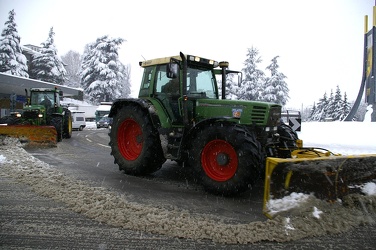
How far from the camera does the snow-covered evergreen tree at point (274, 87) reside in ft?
125

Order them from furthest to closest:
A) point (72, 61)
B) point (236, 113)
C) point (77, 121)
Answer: point (72, 61) → point (77, 121) → point (236, 113)

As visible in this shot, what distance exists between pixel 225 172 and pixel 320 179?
4.66 feet

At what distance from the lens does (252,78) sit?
3862 cm

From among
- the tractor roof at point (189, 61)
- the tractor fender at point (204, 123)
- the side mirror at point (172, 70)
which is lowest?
the tractor fender at point (204, 123)

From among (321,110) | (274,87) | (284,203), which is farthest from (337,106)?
(284,203)

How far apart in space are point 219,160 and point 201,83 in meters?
1.91

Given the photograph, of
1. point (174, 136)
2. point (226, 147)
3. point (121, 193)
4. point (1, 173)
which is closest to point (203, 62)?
point (174, 136)

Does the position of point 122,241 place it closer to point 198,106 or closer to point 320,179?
point 320,179

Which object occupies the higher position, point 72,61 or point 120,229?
point 72,61

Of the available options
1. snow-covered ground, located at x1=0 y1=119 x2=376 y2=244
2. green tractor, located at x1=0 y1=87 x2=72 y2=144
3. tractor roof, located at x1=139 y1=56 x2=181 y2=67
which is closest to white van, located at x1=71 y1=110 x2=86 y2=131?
green tractor, located at x1=0 y1=87 x2=72 y2=144

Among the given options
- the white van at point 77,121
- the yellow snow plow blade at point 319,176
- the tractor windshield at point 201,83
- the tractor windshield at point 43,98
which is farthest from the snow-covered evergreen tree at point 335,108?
the yellow snow plow blade at point 319,176

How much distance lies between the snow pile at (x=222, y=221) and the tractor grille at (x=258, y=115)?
1539 millimetres

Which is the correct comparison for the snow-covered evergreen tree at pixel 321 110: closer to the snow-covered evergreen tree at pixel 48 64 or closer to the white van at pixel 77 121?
the white van at pixel 77 121

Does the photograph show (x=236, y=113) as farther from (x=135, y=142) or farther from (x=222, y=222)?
(x=135, y=142)
